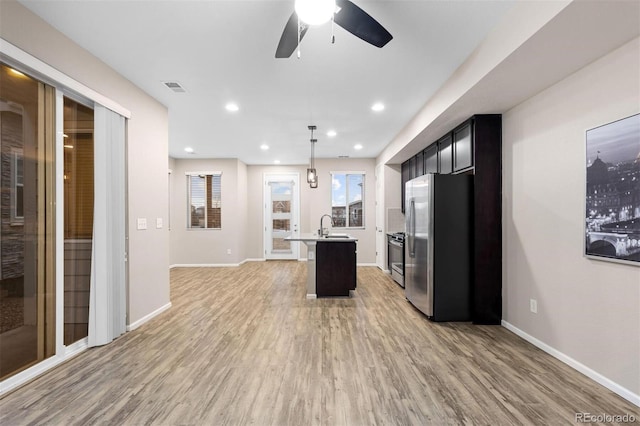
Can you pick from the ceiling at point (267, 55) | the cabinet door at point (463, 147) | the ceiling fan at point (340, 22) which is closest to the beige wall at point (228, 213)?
the ceiling at point (267, 55)

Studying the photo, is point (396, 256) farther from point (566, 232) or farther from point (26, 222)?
point (26, 222)

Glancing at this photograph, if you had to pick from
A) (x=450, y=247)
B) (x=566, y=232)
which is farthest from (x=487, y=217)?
(x=566, y=232)

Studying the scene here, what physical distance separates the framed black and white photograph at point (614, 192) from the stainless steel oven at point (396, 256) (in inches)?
120

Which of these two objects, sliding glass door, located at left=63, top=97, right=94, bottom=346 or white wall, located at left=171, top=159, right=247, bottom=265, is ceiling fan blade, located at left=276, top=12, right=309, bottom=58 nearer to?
sliding glass door, located at left=63, top=97, right=94, bottom=346

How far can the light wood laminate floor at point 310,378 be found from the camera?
1.87 m

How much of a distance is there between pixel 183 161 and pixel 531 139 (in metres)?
7.41

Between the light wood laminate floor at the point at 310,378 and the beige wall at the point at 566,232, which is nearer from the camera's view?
the light wood laminate floor at the point at 310,378

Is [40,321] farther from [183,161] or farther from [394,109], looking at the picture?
[183,161]

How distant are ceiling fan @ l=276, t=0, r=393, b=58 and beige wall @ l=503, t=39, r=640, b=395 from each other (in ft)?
5.85

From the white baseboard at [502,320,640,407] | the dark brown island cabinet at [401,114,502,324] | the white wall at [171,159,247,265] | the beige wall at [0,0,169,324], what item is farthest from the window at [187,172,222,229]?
the white baseboard at [502,320,640,407]

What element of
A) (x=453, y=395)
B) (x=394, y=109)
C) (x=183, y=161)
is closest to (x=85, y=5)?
(x=394, y=109)

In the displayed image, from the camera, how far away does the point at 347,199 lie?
7.70 metres

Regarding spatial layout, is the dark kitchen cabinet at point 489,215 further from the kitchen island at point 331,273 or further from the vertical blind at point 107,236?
the vertical blind at point 107,236

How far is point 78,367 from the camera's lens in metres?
2.48
